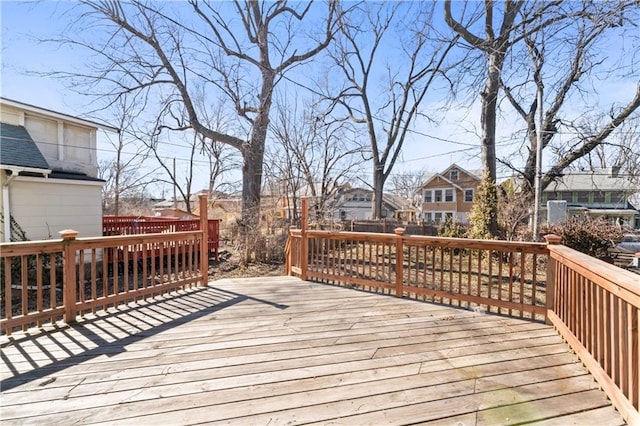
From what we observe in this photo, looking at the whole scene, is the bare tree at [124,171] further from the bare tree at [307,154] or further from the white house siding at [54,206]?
the bare tree at [307,154]

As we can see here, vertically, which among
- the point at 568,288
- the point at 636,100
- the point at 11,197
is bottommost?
the point at 568,288

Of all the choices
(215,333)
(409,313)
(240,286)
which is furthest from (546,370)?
(240,286)

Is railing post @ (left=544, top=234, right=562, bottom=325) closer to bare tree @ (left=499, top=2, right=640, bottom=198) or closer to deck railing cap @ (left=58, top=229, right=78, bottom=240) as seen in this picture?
bare tree @ (left=499, top=2, right=640, bottom=198)

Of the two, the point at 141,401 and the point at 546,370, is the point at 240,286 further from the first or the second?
the point at 546,370

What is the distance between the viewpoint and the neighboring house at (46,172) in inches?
269

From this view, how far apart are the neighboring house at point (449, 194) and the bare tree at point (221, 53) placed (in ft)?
60.0

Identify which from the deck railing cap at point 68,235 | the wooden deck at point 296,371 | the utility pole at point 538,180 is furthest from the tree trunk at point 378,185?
the deck railing cap at point 68,235

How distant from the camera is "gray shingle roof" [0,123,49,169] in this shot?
22.0 feet

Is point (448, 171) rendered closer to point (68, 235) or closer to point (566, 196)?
point (566, 196)

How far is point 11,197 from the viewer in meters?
6.84

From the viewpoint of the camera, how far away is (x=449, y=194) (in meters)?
26.3

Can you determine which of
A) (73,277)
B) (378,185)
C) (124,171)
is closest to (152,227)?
(73,277)

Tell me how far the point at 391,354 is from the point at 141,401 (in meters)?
1.80

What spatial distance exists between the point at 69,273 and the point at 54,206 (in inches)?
236
